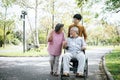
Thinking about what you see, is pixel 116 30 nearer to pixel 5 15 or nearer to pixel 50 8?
pixel 5 15

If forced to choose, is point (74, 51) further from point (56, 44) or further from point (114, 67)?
point (114, 67)

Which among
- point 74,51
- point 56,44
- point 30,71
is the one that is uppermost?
point 56,44

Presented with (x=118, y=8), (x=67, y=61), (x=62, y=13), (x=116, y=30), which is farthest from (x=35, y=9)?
(x=116, y=30)

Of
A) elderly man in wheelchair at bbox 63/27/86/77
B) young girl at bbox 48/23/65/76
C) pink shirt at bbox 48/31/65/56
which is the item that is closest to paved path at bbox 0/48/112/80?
young girl at bbox 48/23/65/76

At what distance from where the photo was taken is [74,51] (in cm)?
912

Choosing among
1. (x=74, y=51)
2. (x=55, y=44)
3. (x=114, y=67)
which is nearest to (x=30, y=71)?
(x=55, y=44)

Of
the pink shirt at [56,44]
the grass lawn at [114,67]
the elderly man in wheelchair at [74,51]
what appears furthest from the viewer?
the pink shirt at [56,44]

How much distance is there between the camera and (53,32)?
1138 centimetres

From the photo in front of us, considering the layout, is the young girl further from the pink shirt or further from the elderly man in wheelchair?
the elderly man in wheelchair

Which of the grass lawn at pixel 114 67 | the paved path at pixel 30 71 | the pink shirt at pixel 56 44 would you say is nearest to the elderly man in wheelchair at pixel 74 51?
the paved path at pixel 30 71

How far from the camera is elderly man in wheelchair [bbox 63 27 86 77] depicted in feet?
28.0

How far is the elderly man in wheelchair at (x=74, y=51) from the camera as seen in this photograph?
8.54m

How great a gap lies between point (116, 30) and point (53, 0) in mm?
42849

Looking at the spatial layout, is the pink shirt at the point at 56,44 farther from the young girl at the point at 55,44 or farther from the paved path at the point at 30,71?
the paved path at the point at 30,71
